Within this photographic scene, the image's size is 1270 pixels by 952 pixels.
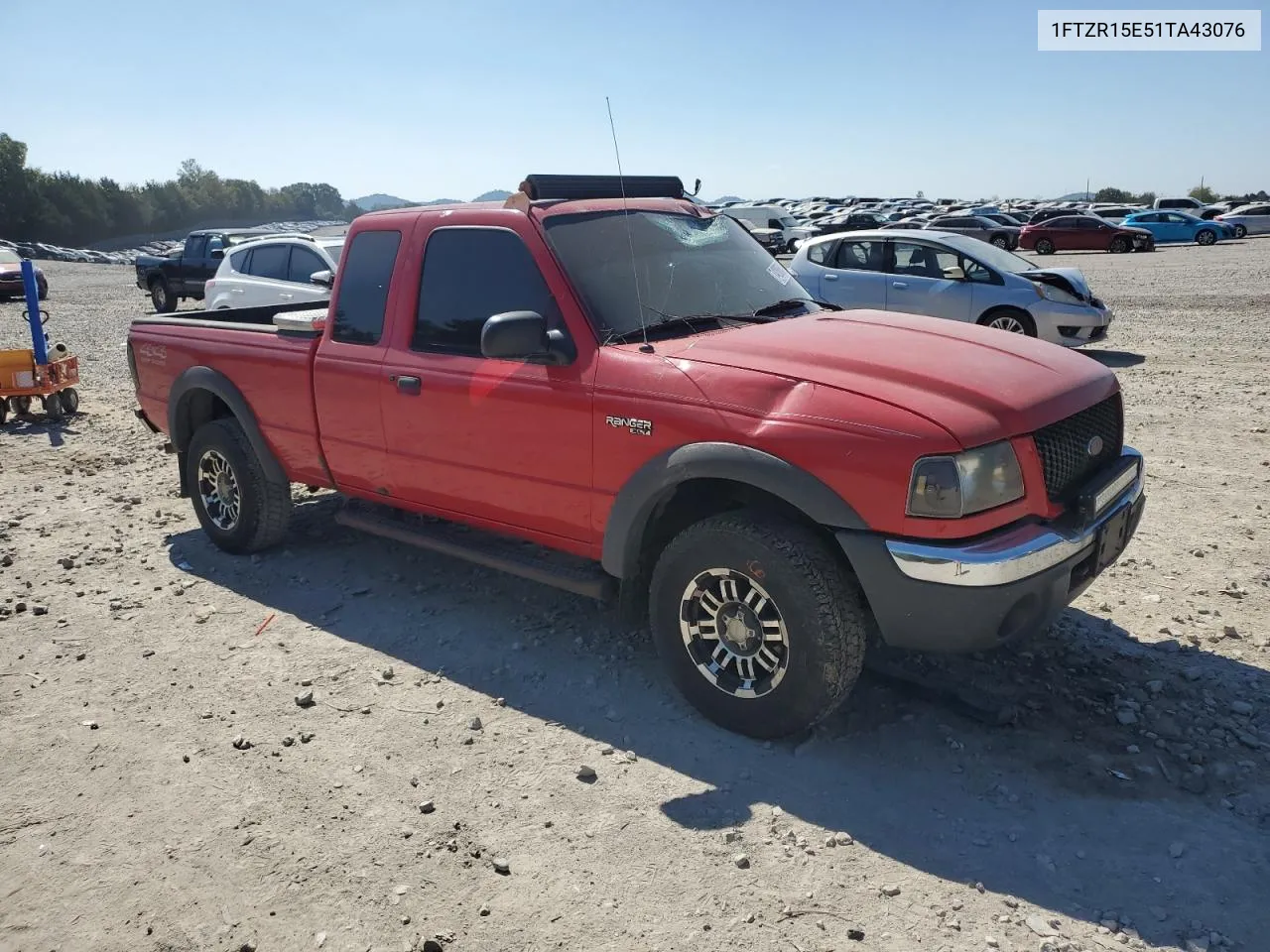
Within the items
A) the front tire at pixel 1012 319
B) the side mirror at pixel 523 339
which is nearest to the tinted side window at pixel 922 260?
the front tire at pixel 1012 319

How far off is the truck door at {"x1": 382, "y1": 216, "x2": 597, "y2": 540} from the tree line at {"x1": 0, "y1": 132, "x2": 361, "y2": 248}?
1819 inches

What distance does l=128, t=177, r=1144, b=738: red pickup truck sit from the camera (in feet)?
11.0

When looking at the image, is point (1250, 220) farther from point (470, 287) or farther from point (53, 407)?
point (470, 287)

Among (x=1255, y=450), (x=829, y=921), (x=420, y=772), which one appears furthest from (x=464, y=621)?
(x=1255, y=450)

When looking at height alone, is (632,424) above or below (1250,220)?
below

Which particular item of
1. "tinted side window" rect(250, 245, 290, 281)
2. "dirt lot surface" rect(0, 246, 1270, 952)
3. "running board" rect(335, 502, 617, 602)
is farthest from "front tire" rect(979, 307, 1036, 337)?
"tinted side window" rect(250, 245, 290, 281)

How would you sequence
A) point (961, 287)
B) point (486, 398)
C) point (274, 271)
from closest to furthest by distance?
point (486, 398)
point (961, 287)
point (274, 271)

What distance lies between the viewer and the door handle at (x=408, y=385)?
15.2 ft

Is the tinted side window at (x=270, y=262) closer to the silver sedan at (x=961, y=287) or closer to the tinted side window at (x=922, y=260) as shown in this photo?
the silver sedan at (x=961, y=287)

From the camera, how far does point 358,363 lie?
4922 mm

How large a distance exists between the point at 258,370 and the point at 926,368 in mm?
3712

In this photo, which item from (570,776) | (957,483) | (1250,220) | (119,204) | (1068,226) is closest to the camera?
(957,483)

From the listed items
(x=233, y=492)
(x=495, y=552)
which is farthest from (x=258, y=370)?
(x=495, y=552)

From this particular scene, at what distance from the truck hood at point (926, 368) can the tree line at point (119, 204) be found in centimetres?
4732
